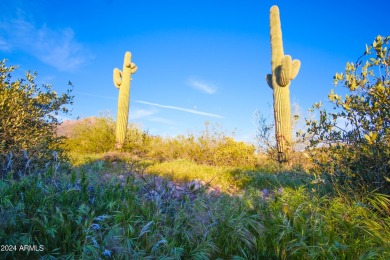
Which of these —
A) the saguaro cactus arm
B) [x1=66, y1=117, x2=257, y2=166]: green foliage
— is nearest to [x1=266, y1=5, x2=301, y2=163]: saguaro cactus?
[x1=66, y1=117, x2=257, y2=166]: green foliage

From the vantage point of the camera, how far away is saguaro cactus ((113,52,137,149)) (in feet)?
48.9

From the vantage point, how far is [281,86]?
36.1 feet

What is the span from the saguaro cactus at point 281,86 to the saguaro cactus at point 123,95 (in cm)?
770

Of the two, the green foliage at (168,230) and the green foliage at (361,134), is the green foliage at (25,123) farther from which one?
the green foliage at (361,134)

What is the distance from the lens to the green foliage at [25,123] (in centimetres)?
527

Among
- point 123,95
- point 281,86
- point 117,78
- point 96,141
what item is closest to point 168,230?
point 281,86

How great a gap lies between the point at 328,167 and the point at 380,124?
102 centimetres

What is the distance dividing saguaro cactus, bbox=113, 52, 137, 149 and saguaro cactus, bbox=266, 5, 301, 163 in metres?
7.70

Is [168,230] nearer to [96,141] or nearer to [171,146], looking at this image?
[171,146]

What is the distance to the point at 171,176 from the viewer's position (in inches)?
267

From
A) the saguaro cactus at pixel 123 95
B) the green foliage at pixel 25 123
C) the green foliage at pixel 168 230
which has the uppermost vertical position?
the saguaro cactus at pixel 123 95

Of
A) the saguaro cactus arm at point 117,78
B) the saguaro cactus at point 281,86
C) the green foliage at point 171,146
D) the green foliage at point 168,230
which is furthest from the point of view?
the saguaro cactus arm at point 117,78

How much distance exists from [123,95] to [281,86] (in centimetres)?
855

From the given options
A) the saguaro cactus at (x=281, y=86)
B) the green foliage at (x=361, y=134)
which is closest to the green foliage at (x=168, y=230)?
the green foliage at (x=361, y=134)
